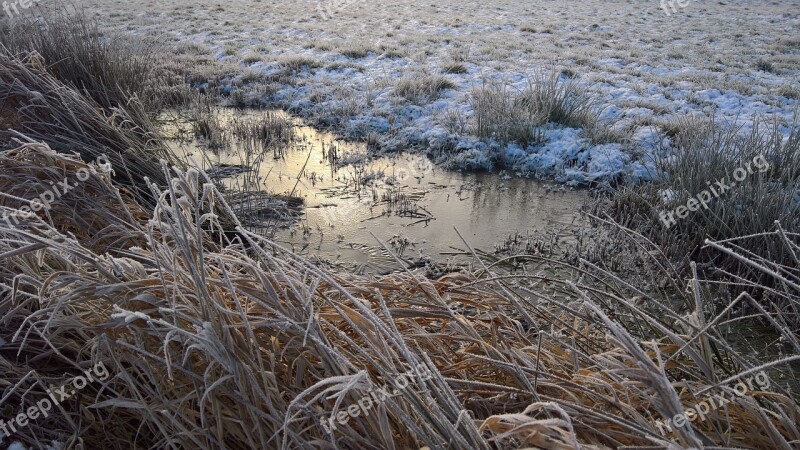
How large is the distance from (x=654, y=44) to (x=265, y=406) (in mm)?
12905

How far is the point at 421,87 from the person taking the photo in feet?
27.0

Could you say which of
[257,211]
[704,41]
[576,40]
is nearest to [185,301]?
[257,211]

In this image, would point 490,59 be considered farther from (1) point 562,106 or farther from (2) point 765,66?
(2) point 765,66

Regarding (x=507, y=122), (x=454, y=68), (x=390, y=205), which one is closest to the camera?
(x=390, y=205)

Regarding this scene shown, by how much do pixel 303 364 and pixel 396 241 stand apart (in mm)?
2916

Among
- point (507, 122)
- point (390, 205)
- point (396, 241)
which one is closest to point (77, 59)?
point (390, 205)

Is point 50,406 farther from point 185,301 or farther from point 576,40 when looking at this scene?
point 576,40

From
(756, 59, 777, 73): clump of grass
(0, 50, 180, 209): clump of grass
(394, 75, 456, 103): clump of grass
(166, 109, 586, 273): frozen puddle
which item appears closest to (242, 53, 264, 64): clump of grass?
(394, 75, 456, 103): clump of grass

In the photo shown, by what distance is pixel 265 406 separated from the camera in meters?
1.55

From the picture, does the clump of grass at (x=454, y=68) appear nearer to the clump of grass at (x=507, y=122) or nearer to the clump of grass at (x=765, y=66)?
the clump of grass at (x=507, y=122)

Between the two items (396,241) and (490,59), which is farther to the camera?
(490,59)

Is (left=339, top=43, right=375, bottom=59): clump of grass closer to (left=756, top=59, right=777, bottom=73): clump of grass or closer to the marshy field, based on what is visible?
the marshy field

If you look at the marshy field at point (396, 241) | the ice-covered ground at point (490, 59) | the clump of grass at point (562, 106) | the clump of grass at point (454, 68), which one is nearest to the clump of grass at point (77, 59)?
the marshy field at point (396, 241)

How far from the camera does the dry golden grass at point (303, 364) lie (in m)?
1.27
